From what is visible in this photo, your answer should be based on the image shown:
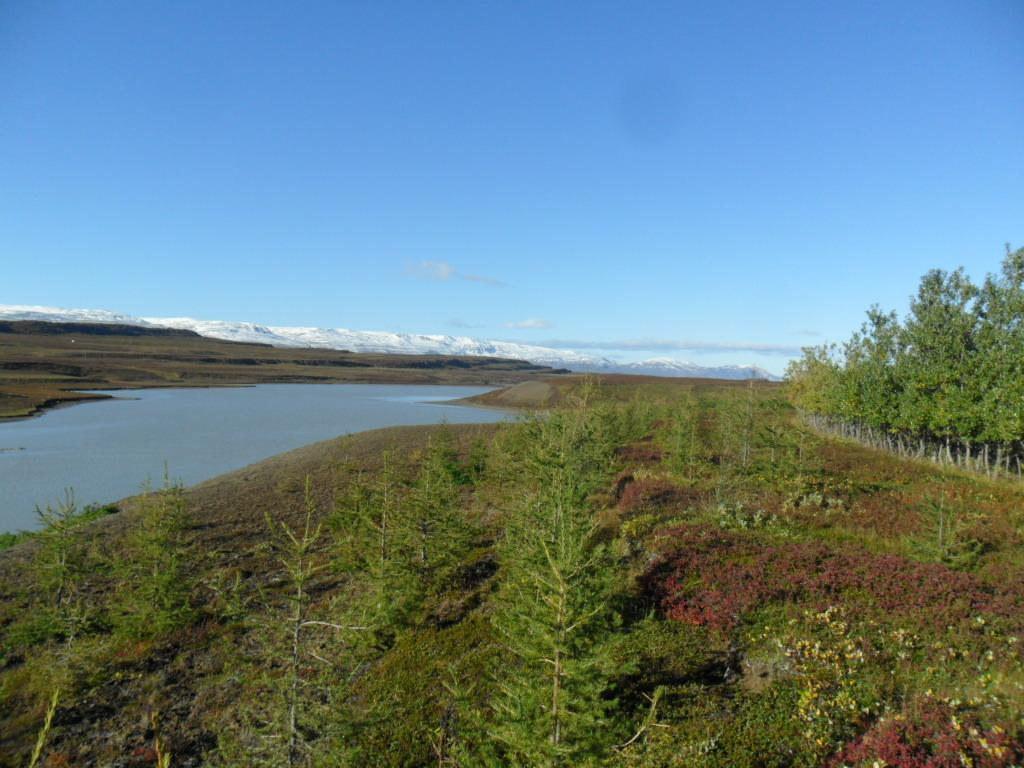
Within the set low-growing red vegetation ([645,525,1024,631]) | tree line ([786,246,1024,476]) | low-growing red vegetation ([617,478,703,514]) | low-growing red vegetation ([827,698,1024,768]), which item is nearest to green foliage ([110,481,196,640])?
low-growing red vegetation ([645,525,1024,631])

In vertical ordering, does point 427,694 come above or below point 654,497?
below

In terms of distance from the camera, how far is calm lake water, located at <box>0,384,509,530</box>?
121 ft

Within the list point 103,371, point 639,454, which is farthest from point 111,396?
point 639,454

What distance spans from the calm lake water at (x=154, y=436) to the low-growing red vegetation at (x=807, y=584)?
25375mm

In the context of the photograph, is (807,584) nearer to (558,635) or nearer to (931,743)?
(931,743)

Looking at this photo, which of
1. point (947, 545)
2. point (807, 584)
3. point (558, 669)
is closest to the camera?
point (558, 669)

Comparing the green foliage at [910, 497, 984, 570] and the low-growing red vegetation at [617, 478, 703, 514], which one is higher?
the green foliage at [910, 497, 984, 570]

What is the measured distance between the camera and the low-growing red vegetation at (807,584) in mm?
12852

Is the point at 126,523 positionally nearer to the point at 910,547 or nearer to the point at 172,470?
the point at 172,470

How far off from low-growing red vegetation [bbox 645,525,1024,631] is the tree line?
2082 centimetres

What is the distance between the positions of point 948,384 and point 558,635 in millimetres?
38294

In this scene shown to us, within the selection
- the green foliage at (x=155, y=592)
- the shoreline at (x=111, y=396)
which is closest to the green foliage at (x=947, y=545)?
the green foliage at (x=155, y=592)

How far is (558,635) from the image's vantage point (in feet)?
27.2

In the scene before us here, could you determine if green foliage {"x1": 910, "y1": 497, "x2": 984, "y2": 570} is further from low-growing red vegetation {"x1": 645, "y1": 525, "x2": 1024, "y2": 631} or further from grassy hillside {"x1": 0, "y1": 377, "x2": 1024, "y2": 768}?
low-growing red vegetation {"x1": 645, "y1": 525, "x2": 1024, "y2": 631}
